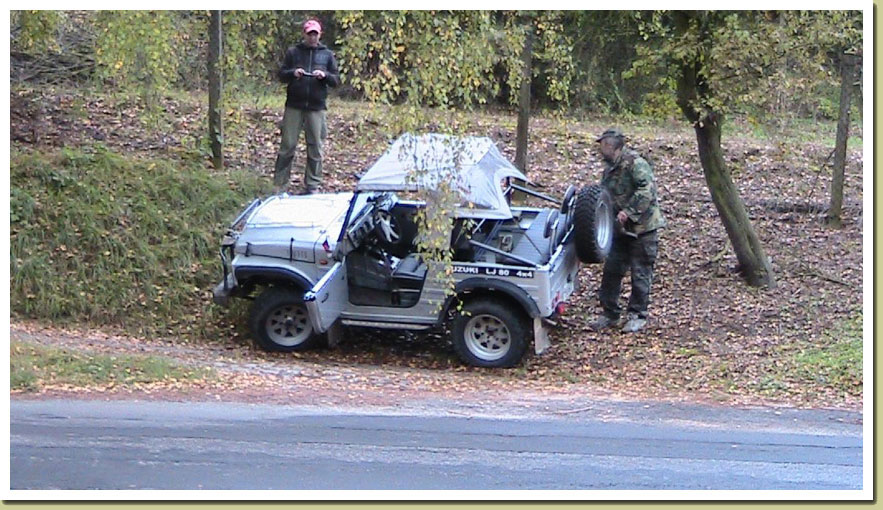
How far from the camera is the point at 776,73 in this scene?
41.1ft

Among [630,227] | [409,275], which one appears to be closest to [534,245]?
[630,227]

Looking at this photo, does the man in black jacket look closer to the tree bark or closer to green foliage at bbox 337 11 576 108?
the tree bark

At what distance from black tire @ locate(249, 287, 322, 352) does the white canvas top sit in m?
1.42

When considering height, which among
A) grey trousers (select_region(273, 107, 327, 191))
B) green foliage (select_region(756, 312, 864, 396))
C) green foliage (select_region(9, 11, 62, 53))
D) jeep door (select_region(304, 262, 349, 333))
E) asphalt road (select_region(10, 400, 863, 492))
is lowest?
asphalt road (select_region(10, 400, 863, 492))

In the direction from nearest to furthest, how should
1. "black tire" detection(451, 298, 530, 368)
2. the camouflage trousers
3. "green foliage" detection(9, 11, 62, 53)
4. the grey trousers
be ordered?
"black tire" detection(451, 298, 530, 368) → the camouflage trousers → "green foliage" detection(9, 11, 62, 53) → the grey trousers

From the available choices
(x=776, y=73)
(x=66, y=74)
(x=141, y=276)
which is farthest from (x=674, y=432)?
(x=66, y=74)

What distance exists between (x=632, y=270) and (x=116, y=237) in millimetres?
5948

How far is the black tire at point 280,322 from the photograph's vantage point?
11773mm

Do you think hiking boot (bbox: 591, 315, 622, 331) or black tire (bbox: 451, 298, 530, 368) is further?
hiking boot (bbox: 591, 315, 622, 331)

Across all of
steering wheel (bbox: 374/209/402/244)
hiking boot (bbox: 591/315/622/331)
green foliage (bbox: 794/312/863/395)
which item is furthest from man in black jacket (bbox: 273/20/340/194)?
green foliage (bbox: 794/312/863/395)

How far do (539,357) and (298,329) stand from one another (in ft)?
8.05

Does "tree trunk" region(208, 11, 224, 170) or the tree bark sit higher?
"tree trunk" region(208, 11, 224, 170)

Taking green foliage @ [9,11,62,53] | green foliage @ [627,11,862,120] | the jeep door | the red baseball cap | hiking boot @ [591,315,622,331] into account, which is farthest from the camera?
the red baseball cap

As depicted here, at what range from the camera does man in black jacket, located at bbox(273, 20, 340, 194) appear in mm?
13820
